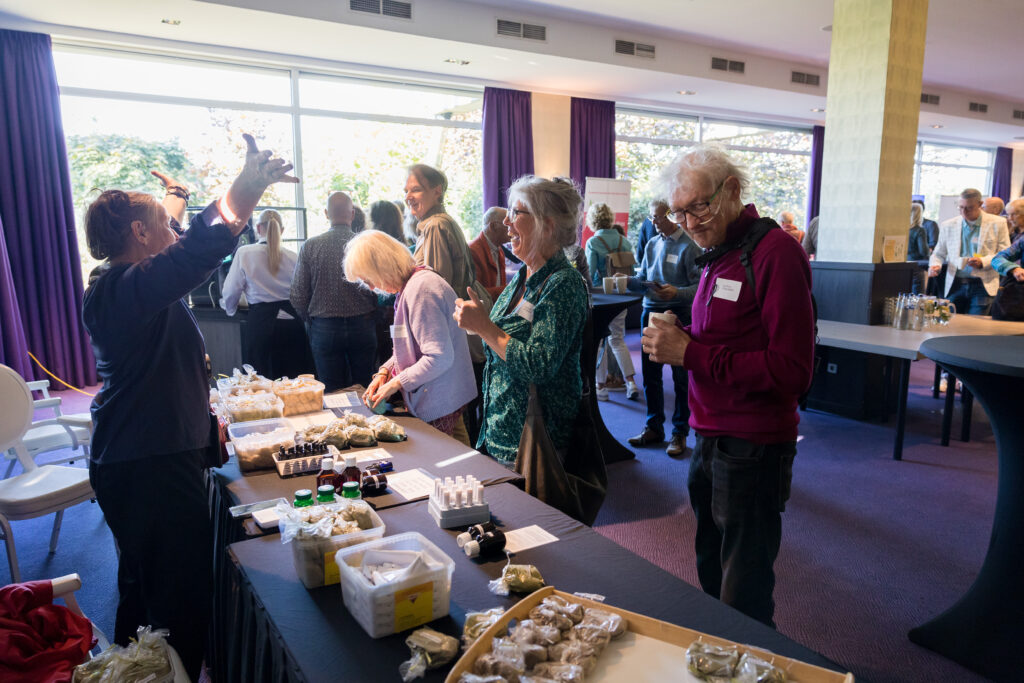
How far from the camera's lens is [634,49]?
680cm

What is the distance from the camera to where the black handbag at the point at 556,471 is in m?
1.68

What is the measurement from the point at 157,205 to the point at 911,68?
4852 millimetres

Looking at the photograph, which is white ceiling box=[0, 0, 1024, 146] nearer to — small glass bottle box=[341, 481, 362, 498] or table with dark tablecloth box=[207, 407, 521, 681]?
table with dark tablecloth box=[207, 407, 521, 681]

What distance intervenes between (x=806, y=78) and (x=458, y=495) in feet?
28.7

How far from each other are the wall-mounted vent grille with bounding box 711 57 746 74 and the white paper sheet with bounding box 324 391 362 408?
262 inches

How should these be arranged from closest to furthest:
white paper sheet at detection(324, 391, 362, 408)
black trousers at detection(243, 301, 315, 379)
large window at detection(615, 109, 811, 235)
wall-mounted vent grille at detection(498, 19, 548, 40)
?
white paper sheet at detection(324, 391, 362, 408) < black trousers at detection(243, 301, 315, 379) < wall-mounted vent grille at detection(498, 19, 548, 40) < large window at detection(615, 109, 811, 235)

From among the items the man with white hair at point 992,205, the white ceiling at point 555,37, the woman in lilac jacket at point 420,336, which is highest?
the white ceiling at point 555,37

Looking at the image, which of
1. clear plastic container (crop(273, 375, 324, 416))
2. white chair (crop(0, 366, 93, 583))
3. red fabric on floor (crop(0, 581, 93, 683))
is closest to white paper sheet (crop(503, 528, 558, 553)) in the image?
red fabric on floor (crop(0, 581, 93, 683))

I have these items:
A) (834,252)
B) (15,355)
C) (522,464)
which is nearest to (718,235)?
(522,464)

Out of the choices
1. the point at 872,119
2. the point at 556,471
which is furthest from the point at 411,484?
the point at 872,119

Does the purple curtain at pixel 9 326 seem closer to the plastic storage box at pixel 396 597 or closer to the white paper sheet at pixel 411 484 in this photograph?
the white paper sheet at pixel 411 484

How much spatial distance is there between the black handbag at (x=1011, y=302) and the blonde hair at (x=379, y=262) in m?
4.45

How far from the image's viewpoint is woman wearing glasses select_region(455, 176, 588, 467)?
168 cm

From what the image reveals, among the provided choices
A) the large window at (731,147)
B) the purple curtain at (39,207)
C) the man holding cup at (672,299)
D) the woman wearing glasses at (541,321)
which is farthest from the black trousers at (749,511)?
the large window at (731,147)
